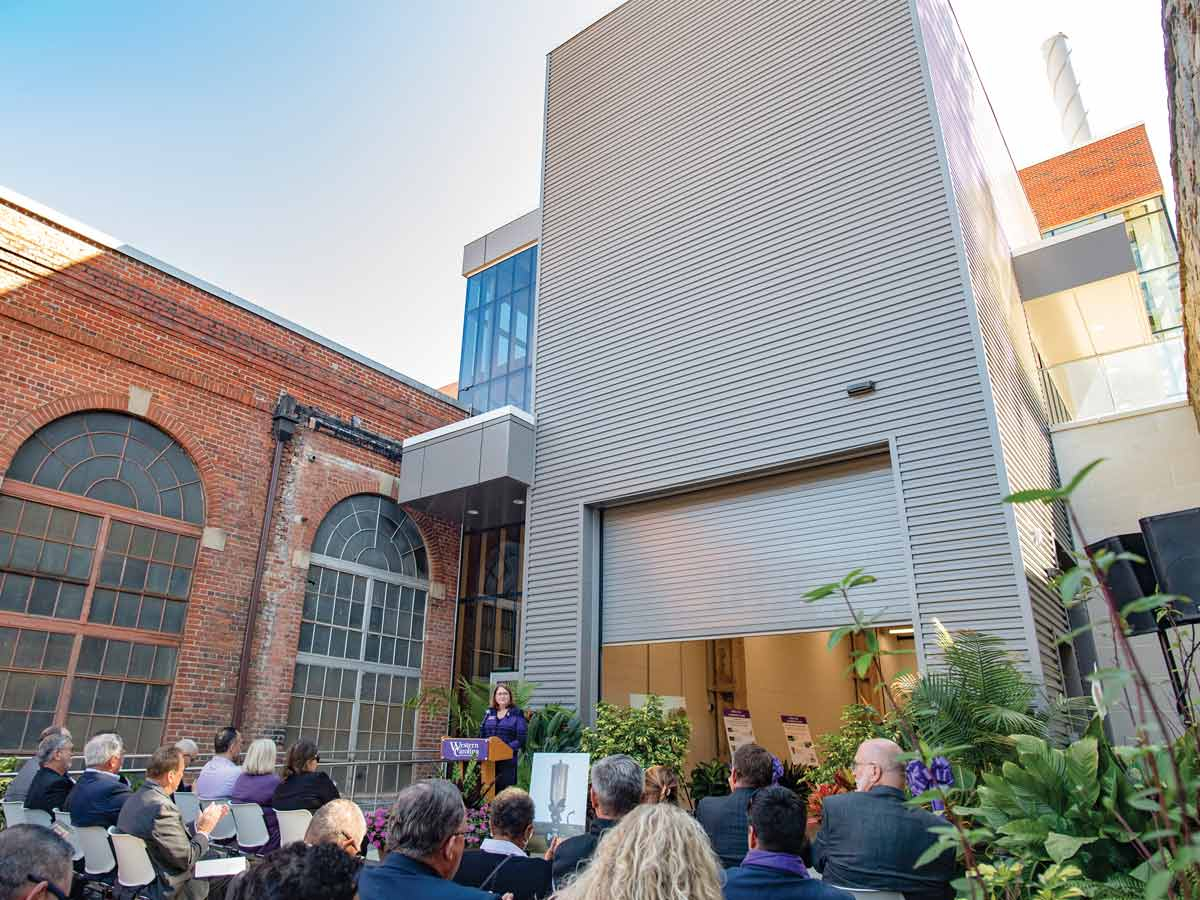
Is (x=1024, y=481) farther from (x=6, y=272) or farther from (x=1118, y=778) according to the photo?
(x=6, y=272)

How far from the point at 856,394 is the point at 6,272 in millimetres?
8389

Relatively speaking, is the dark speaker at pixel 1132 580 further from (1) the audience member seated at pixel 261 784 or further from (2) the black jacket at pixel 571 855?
(1) the audience member seated at pixel 261 784

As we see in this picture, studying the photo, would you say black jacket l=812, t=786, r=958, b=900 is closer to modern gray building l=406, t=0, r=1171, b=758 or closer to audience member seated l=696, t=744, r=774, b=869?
audience member seated l=696, t=744, r=774, b=869

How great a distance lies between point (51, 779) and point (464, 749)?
10.2 ft

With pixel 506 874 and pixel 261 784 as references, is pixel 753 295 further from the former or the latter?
pixel 506 874

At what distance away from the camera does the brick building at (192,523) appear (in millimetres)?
7738

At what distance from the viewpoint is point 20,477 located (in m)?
7.66

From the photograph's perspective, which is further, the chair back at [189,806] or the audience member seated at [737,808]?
the chair back at [189,806]

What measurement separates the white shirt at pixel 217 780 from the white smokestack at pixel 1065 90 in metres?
24.7

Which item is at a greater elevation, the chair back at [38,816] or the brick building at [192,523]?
the brick building at [192,523]

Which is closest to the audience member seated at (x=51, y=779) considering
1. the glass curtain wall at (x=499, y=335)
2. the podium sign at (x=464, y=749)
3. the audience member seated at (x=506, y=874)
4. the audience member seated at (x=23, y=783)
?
the audience member seated at (x=23, y=783)

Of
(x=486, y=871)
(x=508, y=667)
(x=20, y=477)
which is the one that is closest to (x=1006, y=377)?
(x=486, y=871)

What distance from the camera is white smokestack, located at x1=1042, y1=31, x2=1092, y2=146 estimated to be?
22.4 m

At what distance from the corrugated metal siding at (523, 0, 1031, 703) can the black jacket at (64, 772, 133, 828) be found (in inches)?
172
